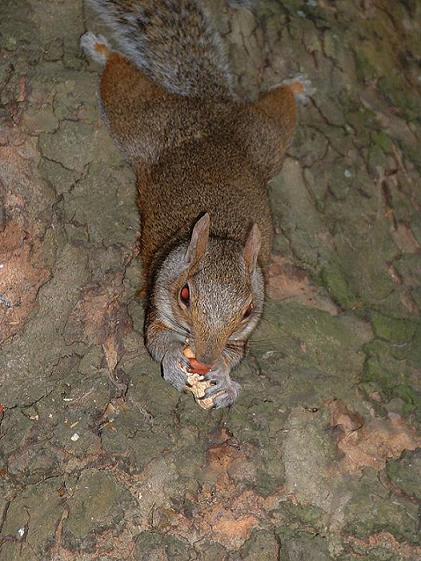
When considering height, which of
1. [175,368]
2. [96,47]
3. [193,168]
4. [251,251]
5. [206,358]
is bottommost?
[175,368]

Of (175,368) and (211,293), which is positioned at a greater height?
(211,293)

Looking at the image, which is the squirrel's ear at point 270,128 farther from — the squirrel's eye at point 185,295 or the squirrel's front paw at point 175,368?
the squirrel's front paw at point 175,368

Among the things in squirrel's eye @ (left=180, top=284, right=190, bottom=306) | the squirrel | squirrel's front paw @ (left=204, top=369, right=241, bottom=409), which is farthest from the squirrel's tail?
squirrel's front paw @ (left=204, top=369, right=241, bottom=409)

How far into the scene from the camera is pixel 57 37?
3.51 m

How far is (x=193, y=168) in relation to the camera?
3633 millimetres

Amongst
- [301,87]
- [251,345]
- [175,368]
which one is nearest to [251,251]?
[251,345]

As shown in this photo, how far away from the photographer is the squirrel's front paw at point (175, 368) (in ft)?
9.74

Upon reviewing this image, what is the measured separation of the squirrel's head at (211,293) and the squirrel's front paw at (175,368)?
3.2 inches

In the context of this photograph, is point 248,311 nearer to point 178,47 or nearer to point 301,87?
point 301,87

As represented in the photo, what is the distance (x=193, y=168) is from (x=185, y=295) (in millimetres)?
814

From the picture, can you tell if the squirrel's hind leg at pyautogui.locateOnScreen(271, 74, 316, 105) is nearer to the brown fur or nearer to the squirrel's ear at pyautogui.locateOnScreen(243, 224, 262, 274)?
the brown fur

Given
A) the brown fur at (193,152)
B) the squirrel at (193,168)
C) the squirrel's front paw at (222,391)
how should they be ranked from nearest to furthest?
1. the squirrel's front paw at (222,391)
2. the squirrel at (193,168)
3. the brown fur at (193,152)

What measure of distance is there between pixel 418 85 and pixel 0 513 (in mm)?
3129

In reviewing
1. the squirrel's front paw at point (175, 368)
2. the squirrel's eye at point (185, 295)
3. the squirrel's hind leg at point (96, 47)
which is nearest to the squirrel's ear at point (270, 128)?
the squirrel's hind leg at point (96, 47)
